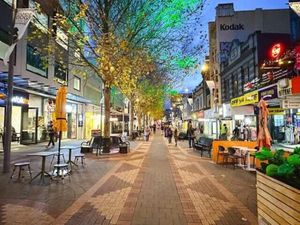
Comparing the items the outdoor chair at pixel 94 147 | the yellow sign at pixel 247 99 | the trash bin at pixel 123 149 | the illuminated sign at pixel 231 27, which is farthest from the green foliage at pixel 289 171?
the illuminated sign at pixel 231 27

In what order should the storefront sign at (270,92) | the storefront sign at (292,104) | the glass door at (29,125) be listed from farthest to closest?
the glass door at (29,125), the storefront sign at (270,92), the storefront sign at (292,104)

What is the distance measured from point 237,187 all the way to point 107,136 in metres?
10.1

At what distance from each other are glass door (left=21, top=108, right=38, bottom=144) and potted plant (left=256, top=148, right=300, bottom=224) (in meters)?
20.5

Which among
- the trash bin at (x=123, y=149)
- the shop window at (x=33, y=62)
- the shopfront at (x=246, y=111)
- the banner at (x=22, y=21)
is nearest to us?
the banner at (x=22, y=21)

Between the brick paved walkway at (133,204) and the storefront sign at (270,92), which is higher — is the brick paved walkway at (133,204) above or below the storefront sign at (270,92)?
below

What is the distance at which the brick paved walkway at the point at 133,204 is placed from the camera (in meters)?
5.93

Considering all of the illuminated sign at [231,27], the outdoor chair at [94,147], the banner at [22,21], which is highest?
the illuminated sign at [231,27]

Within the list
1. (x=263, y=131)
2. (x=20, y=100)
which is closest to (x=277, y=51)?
(x=263, y=131)

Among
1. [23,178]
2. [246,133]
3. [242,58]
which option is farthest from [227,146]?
[242,58]

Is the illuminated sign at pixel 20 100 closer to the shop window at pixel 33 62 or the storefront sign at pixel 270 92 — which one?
the shop window at pixel 33 62

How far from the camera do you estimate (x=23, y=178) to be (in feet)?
32.4

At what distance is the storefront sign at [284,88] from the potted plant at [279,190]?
9.39 metres

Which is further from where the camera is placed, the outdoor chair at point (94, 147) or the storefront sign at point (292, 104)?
the outdoor chair at point (94, 147)

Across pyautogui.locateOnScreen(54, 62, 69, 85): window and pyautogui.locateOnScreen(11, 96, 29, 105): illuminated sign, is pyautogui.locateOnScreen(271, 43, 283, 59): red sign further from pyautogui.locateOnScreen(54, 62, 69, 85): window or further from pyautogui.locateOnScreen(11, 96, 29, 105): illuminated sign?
pyautogui.locateOnScreen(11, 96, 29, 105): illuminated sign
